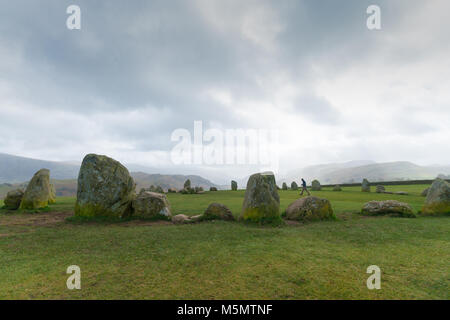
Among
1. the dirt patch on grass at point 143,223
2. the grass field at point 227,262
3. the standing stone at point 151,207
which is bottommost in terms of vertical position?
the dirt patch on grass at point 143,223

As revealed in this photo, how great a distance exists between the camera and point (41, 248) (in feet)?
19.0

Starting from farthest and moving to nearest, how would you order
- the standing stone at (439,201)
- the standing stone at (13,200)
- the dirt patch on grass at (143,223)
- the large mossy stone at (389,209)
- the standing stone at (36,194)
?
the standing stone at (13,200), the standing stone at (36,194), the standing stone at (439,201), the large mossy stone at (389,209), the dirt patch on grass at (143,223)

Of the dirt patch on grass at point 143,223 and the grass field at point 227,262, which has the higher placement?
the grass field at point 227,262

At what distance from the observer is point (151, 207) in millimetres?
10031

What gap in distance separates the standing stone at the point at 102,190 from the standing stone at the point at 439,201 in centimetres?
1488

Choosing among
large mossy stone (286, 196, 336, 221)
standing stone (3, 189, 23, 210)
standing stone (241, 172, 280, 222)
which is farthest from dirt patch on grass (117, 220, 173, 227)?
standing stone (3, 189, 23, 210)

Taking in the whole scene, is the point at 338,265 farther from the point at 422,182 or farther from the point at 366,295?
the point at 422,182

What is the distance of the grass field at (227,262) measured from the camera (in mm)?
3525

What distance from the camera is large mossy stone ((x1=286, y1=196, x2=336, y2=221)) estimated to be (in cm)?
952

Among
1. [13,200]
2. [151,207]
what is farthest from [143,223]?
[13,200]

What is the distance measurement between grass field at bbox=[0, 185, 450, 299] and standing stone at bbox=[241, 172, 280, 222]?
1.39m

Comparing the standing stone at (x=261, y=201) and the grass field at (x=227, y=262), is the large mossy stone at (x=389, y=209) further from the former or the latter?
the standing stone at (x=261, y=201)

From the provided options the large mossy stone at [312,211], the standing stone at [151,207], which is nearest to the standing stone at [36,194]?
the standing stone at [151,207]
